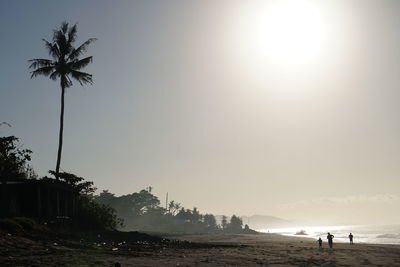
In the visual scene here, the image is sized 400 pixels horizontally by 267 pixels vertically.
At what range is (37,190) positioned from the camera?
25.0 m

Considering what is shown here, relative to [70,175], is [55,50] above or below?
above

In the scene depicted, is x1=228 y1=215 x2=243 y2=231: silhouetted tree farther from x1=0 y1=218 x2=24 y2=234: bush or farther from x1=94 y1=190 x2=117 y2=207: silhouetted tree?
x1=0 y1=218 x2=24 y2=234: bush

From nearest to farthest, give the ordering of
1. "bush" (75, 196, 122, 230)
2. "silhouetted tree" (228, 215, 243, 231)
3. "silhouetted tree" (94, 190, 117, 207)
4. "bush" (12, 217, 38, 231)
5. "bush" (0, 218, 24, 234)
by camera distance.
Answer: "bush" (0, 218, 24, 234) → "bush" (12, 217, 38, 231) → "bush" (75, 196, 122, 230) → "silhouetted tree" (94, 190, 117, 207) → "silhouetted tree" (228, 215, 243, 231)

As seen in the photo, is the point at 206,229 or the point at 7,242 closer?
the point at 7,242

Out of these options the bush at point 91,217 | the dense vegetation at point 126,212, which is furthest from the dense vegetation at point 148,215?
the bush at point 91,217

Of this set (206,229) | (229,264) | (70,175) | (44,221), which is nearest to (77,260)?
(229,264)

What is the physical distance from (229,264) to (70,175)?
2125cm

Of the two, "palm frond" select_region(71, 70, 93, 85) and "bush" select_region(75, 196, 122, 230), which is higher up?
"palm frond" select_region(71, 70, 93, 85)

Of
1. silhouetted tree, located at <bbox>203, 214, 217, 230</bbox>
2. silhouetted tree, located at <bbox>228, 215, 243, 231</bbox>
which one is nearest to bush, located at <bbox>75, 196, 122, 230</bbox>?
silhouetted tree, located at <bbox>228, 215, 243, 231</bbox>

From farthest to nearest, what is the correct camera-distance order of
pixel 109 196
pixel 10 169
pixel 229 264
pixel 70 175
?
1. pixel 109 196
2. pixel 70 175
3. pixel 10 169
4. pixel 229 264

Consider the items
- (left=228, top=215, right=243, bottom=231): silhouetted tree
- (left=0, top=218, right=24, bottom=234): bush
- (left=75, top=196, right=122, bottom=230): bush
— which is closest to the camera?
(left=0, top=218, right=24, bottom=234): bush

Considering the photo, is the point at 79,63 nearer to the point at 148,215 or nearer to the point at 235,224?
the point at 148,215

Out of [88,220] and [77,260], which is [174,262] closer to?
[77,260]

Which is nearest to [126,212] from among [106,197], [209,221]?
[106,197]
